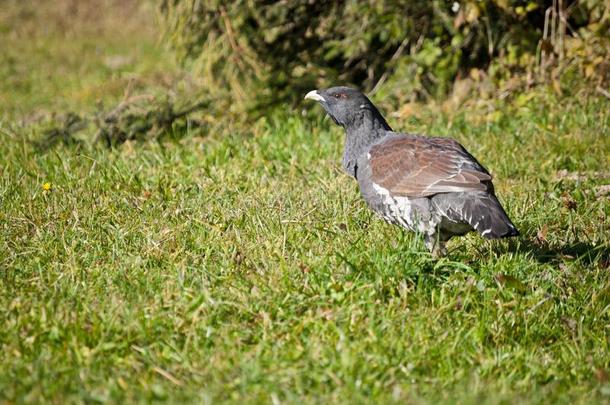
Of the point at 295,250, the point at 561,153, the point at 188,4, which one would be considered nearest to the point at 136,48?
the point at 188,4

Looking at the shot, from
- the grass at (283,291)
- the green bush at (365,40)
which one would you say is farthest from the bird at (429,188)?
the green bush at (365,40)

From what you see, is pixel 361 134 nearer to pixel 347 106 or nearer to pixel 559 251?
pixel 347 106

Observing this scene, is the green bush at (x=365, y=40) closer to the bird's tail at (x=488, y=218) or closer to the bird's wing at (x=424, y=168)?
the bird's wing at (x=424, y=168)

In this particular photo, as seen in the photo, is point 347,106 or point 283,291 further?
point 347,106

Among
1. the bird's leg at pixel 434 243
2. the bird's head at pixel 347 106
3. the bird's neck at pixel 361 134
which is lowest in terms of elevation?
the bird's leg at pixel 434 243

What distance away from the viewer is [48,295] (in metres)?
4.60

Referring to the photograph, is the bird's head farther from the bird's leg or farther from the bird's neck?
the bird's leg

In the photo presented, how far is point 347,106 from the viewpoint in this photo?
6074 millimetres

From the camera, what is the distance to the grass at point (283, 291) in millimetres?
3988

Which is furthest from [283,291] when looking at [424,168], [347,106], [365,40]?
[365,40]

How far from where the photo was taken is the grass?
3988 millimetres

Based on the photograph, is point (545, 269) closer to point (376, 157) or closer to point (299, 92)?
point (376, 157)

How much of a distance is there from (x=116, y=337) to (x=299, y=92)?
534 cm

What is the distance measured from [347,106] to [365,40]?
327cm
